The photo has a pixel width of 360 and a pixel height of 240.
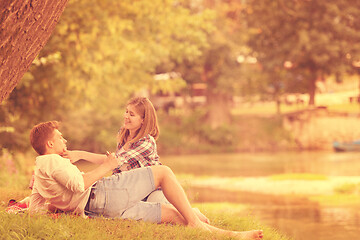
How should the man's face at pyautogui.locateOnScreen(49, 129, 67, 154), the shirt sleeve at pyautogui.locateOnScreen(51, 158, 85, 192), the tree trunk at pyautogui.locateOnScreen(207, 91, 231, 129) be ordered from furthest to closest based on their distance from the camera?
the tree trunk at pyautogui.locateOnScreen(207, 91, 231, 129)
the man's face at pyautogui.locateOnScreen(49, 129, 67, 154)
the shirt sleeve at pyautogui.locateOnScreen(51, 158, 85, 192)

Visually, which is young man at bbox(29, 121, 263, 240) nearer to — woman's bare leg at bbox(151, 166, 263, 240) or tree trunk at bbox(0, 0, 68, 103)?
woman's bare leg at bbox(151, 166, 263, 240)

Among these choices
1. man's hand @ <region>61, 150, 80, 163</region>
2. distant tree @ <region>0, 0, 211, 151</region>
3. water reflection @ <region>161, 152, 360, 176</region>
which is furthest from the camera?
water reflection @ <region>161, 152, 360, 176</region>

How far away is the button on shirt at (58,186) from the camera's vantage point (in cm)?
608

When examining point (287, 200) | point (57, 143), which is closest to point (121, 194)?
point (57, 143)

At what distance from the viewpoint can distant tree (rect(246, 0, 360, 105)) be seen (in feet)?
109

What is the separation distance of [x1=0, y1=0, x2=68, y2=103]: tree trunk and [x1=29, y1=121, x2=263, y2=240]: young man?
0.62 metres

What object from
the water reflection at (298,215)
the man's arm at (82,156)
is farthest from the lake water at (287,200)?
the man's arm at (82,156)

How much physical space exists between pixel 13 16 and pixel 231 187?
1395 cm

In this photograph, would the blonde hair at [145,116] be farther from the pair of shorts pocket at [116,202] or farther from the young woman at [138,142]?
the pair of shorts pocket at [116,202]

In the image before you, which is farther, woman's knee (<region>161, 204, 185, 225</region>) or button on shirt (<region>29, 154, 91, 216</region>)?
woman's knee (<region>161, 204, 185, 225</region>)

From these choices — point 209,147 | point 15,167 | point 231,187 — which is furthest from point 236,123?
point 15,167

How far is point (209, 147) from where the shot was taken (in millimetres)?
34656

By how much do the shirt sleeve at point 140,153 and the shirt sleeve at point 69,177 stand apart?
870 millimetres

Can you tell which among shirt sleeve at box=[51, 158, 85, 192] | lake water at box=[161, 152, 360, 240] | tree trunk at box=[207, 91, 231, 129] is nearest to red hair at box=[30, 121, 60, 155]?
shirt sleeve at box=[51, 158, 85, 192]
